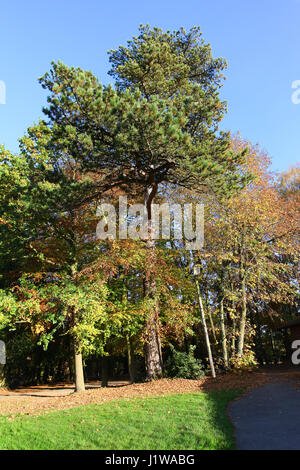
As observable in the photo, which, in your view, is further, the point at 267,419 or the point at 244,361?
the point at 244,361

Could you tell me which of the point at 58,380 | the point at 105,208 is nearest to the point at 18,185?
the point at 105,208

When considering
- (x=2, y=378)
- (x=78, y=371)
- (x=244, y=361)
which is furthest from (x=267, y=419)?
(x=2, y=378)

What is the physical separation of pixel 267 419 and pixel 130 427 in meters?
2.73

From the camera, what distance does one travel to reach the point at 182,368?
1309 centimetres

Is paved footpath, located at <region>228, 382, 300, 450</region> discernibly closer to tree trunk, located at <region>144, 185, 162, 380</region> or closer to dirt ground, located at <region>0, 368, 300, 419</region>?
dirt ground, located at <region>0, 368, 300, 419</region>

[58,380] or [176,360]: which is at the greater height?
[176,360]

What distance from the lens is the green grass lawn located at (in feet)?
16.4

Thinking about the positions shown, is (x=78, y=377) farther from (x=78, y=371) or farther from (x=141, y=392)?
(x=141, y=392)

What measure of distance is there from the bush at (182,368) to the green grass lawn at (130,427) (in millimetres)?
4480

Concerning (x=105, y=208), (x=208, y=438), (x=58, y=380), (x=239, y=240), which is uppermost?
(x=105, y=208)

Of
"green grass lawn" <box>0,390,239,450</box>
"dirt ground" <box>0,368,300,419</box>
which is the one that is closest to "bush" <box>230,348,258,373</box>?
"dirt ground" <box>0,368,300,419</box>
